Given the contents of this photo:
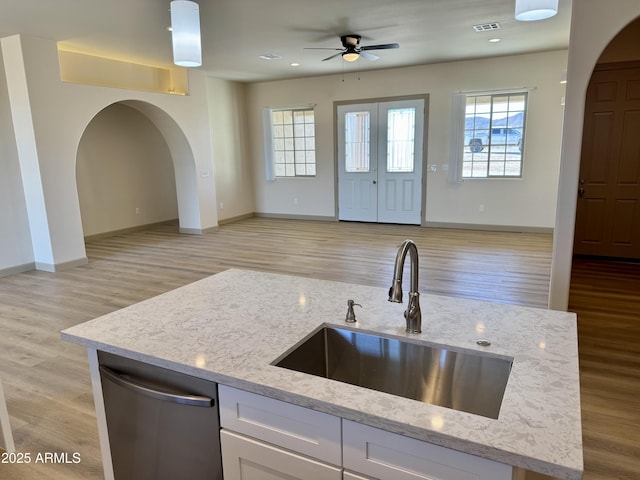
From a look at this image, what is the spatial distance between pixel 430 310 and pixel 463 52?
5961 mm

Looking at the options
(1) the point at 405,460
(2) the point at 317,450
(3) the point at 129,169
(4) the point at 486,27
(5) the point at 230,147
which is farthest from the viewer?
(5) the point at 230,147

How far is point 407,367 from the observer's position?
4.63ft

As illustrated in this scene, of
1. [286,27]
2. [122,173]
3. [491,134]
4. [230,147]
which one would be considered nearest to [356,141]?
[491,134]

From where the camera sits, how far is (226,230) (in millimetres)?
8039

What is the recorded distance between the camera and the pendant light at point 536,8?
199 centimetres

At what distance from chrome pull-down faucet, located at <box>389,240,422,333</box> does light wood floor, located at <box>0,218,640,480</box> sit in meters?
1.27

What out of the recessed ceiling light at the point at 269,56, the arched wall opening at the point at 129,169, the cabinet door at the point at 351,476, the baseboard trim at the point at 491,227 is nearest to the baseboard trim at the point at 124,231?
the arched wall opening at the point at 129,169

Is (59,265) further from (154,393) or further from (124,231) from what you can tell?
(154,393)

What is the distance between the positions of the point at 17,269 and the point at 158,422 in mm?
5242

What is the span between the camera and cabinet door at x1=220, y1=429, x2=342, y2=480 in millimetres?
1113

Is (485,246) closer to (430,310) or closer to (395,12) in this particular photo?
(395,12)

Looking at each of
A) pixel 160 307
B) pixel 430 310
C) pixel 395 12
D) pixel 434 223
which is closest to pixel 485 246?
pixel 434 223

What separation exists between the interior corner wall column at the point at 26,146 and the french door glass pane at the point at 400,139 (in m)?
5.55

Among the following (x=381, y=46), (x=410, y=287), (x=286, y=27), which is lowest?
(x=410, y=287)
